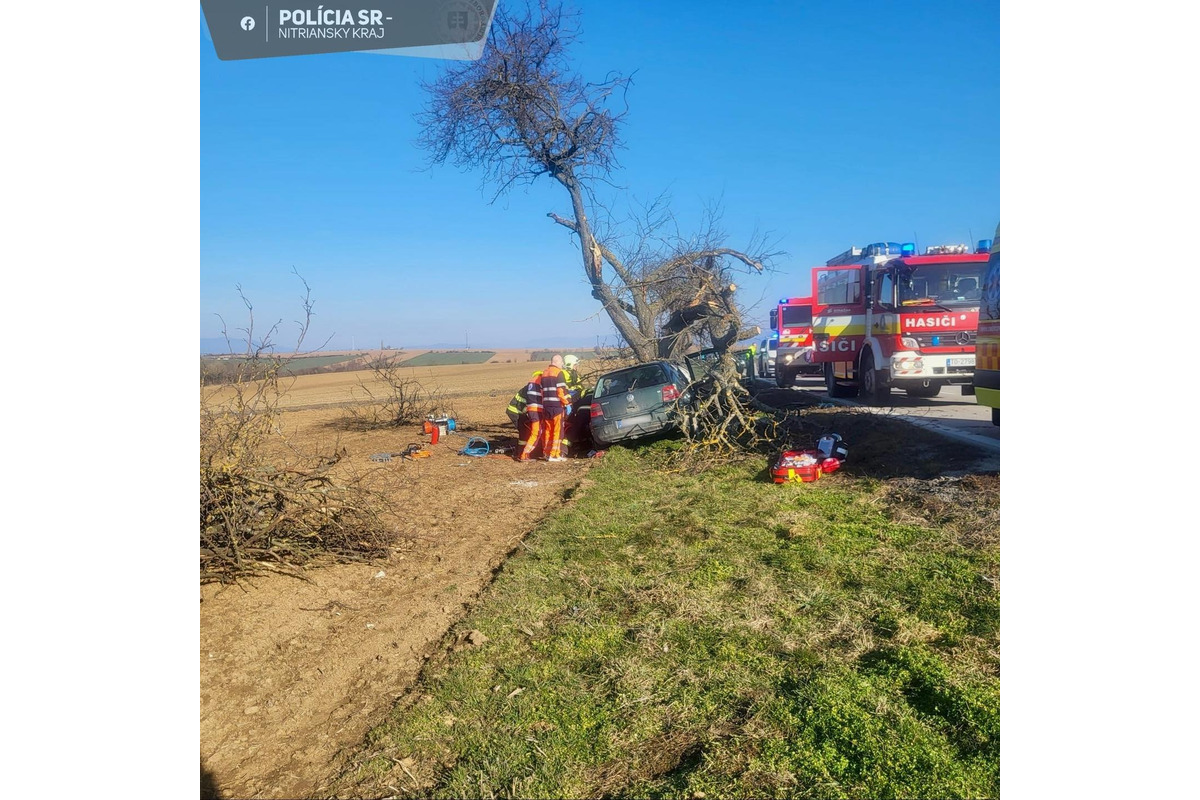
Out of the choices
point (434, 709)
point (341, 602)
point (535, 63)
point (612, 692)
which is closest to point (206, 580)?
point (341, 602)

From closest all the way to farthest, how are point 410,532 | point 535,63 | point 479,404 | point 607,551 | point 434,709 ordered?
point 434,709 → point 607,551 → point 410,532 → point 535,63 → point 479,404

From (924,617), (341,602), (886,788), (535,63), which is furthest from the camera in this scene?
(535,63)

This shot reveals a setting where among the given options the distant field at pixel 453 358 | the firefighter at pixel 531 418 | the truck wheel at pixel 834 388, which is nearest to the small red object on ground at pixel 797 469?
the firefighter at pixel 531 418

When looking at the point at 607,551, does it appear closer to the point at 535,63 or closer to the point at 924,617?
the point at 924,617

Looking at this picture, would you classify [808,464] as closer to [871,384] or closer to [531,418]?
[531,418]

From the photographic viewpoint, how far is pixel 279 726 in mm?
3684

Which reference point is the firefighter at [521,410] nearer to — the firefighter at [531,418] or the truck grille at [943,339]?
the firefighter at [531,418]

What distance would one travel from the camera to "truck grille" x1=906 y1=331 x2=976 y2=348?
1379 centimetres

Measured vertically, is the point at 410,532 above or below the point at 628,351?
below

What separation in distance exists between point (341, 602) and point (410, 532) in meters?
1.65

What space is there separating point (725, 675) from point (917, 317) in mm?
11803

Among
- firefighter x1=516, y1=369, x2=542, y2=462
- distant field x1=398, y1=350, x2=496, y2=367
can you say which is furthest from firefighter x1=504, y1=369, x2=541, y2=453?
distant field x1=398, y1=350, x2=496, y2=367

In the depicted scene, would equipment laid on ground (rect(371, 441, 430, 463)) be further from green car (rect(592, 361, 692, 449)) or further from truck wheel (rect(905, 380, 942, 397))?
truck wheel (rect(905, 380, 942, 397))

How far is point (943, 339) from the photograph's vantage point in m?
13.9
